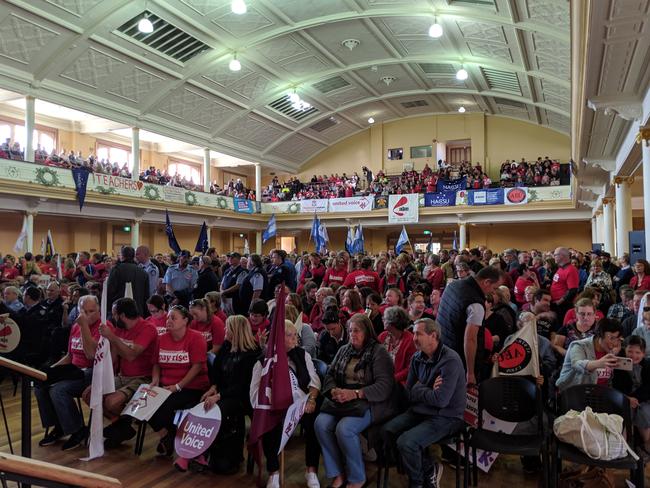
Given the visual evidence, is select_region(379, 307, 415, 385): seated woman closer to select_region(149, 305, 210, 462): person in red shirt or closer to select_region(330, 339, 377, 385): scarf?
select_region(330, 339, 377, 385): scarf

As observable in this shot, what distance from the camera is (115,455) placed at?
441 centimetres

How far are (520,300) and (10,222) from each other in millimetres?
17463

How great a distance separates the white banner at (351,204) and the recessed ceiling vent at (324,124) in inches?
212

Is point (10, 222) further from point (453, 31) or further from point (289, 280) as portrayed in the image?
point (453, 31)

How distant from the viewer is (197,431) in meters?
4.09

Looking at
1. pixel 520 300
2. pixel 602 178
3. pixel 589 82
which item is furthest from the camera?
pixel 602 178

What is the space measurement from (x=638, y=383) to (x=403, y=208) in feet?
60.2

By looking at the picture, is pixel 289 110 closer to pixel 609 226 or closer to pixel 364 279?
pixel 609 226

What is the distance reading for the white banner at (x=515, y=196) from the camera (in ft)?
66.3

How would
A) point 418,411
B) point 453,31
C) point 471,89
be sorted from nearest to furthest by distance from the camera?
1. point 418,411
2. point 453,31
3. point 471,89

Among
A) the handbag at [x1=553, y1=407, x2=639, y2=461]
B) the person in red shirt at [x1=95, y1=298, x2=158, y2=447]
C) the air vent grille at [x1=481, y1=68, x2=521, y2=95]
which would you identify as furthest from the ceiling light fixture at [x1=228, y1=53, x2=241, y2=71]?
the handbag at [x1=553, y1=407, x2=639, y2=461]

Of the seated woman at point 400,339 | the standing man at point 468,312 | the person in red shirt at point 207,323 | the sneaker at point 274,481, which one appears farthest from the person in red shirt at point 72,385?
the standing man at point 468,312

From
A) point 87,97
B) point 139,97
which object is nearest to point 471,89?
point 139,97

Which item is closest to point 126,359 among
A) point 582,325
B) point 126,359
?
point 126,359
